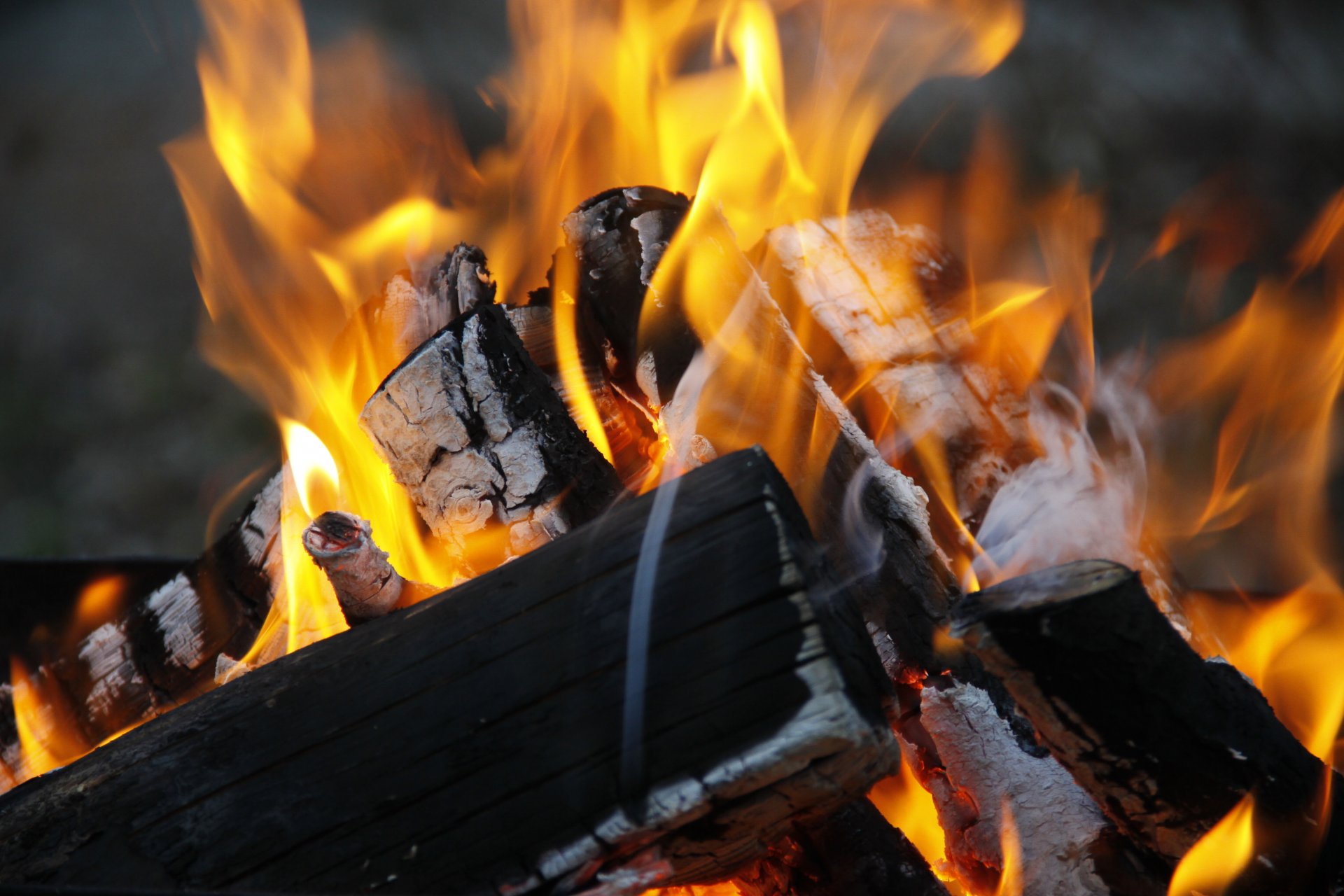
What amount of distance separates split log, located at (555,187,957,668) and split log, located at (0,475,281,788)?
962mm

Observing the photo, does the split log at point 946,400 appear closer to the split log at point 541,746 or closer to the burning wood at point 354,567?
the split log at point 541,746

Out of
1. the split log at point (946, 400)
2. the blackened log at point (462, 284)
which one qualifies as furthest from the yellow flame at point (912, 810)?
the blackened log at point (462, 284)

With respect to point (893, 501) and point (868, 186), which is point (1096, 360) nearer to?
point (868, 186)

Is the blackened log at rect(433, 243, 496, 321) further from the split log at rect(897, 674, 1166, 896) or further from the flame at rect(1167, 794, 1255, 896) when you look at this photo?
the flame at rect(1167, 794, 1255, 896)

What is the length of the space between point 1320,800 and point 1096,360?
6.97ft

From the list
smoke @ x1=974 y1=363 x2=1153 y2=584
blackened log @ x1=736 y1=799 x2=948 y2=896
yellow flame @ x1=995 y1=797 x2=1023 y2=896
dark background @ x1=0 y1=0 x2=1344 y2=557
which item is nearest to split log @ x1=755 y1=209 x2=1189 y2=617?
smoke @ x1=974 y1=363 x2=1153 y2=584

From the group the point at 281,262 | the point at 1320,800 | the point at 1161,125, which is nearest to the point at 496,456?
the point at 1320,800

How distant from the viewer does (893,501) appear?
1.67 m

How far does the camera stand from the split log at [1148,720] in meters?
0.96

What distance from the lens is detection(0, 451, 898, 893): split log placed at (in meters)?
0.91

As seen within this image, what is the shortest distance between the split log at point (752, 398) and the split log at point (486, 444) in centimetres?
25

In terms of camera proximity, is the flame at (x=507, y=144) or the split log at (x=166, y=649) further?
the flame at (x=507, y=144)

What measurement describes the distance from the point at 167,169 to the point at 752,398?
292 centimetres

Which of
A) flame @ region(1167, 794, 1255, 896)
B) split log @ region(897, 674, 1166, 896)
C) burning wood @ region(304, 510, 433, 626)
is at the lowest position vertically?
flame @ region(1167, 794, 1255, 896)
